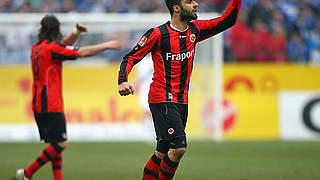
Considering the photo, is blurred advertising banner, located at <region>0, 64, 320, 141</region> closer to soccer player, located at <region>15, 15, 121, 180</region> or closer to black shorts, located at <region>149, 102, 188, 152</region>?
soccer player, located at <region>15, 15, 121, 180</region>

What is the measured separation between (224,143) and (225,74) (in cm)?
209

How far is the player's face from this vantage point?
263 inches

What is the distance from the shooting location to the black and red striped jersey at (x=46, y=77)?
8.02 m

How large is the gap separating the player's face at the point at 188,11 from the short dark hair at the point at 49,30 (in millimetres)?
2122

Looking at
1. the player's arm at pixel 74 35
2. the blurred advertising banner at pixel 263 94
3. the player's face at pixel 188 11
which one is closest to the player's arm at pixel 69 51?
the player's arm at pixel 74 35

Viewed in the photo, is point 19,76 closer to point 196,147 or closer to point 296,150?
point 196,147

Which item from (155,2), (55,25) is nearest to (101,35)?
(155,2)

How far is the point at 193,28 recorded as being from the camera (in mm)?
6891

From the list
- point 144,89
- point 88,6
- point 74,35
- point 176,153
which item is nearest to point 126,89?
point 176,153

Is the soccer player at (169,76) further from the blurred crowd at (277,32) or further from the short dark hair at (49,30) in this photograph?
the blurred crowd at (277,32)

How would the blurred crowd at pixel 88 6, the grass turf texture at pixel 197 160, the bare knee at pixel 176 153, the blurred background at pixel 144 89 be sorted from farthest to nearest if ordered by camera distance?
the blurred crowd at pixel 88 6 < the blurred background at pixel 144 89 < the grass turf texture at pixel 197 160 < the bare knee at pixel 176 153

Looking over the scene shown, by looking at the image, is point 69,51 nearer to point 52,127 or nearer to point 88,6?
point 52,127

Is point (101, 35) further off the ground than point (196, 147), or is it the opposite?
point (101, 35)

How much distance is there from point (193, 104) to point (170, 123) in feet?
30.2
